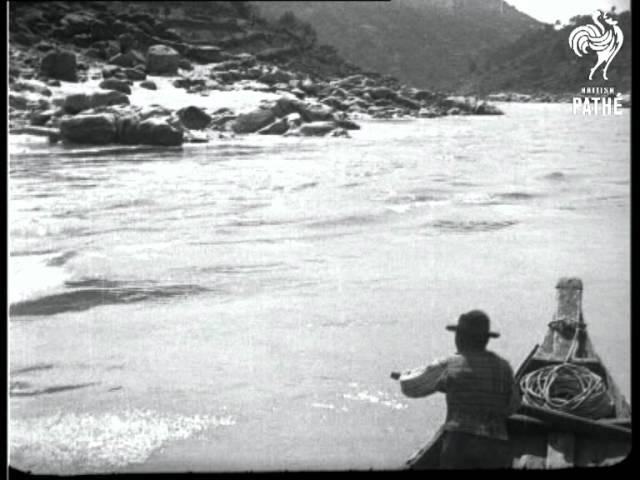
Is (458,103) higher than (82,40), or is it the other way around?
(82,40)

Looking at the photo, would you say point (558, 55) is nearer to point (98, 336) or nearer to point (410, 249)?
point (410, 249)

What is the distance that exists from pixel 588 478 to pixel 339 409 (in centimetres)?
92

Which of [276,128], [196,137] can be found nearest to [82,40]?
[196,137]

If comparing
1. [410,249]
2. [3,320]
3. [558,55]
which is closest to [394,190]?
[410,249]

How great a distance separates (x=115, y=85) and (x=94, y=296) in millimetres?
3791

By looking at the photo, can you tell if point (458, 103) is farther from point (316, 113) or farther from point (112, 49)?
point (112, 49)

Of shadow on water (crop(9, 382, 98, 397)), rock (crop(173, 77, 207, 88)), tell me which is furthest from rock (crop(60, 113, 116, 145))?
shadow on water (crop(9, 382, 98, 397))

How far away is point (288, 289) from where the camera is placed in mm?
4422

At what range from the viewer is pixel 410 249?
5168 mm

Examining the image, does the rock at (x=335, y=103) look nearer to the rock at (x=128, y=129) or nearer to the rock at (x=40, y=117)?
the rock at (x=128, y=129)

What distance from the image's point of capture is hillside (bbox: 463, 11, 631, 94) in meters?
3.67

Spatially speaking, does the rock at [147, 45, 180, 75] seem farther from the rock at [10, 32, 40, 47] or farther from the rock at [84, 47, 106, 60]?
the rock at [10, 32, 40, 47]

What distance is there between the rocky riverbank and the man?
228 cm

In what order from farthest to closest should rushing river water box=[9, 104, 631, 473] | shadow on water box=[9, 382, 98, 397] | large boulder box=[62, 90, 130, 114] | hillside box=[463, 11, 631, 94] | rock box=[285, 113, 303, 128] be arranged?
rock box=[285, 113, 303, 128] < large boulder box=[62, 90, 130, 114] < hillside box=[463, 11, 631, 94] < shadow on water box=[9, 382, 98, 397] < rushing river water box=[9, 104, 631, 473]
